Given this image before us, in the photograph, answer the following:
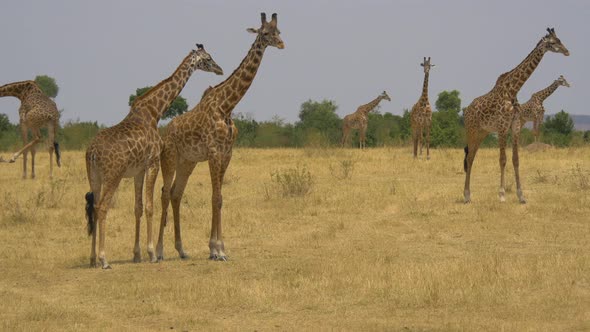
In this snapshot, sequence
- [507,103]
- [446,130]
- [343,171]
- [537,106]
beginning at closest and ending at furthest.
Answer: [507,103]
[343,171]
[537,106]
[446,130]

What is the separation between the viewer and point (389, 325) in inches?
310

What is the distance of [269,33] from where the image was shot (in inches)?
450

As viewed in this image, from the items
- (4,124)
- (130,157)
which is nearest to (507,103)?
(130,157)

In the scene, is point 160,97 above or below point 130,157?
above

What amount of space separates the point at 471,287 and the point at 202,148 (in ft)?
12.7

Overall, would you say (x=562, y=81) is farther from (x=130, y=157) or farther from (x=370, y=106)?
(x=130, y=157)

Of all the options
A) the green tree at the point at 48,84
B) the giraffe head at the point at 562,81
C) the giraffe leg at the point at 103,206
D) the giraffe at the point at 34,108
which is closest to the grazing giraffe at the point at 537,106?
the giraffe head at the point at 562,81

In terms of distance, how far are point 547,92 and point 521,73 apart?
15313 millimetres

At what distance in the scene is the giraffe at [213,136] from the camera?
1112 centimetres

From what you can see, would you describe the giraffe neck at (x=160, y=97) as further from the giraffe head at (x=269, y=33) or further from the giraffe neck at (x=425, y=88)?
the giraffe neck at (x=425, y=88)

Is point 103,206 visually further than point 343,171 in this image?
No

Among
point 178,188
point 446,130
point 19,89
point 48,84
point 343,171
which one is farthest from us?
point 48,84

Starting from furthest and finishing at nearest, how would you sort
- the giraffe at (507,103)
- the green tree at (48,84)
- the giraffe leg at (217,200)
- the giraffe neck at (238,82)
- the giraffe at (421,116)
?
the green tree at (48,84) < the giraffe at (421,116) < the giraffe at (507,103) < the giraffe neck at (238,82) < the giraffe leg at (217,200)

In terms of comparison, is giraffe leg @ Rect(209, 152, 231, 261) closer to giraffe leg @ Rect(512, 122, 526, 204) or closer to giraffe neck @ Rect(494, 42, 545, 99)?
giraffe leg @ Rect(512, 122, 526, 204)
